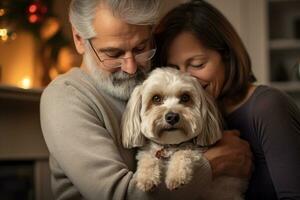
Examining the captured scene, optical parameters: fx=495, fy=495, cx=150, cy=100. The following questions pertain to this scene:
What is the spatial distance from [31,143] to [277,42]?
228 cm

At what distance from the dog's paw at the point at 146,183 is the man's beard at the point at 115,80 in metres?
0.37

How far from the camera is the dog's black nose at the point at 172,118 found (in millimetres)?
1540

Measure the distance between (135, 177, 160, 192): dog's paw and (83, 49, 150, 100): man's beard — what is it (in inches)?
14.6

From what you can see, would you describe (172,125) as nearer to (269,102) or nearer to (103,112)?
(103,112)

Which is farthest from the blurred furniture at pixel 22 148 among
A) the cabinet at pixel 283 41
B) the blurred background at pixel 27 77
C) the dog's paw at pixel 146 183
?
the cabinet at pixel 283 41

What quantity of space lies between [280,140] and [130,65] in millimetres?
560

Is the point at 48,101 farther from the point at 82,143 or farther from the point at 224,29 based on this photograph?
the point at 224,29

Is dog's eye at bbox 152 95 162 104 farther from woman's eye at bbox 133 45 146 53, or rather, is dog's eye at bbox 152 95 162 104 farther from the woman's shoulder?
the woman's shoulder

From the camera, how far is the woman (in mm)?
1653

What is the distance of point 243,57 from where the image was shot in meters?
1.87

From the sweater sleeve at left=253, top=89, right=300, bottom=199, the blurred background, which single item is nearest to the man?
the sweater sleeve at left=253, top=89, right=300, bottom=199

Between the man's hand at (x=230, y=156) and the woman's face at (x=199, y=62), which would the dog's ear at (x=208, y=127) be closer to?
the man's hand at (x=230, y=156)

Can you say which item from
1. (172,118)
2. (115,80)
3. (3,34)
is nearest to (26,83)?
(3,34)

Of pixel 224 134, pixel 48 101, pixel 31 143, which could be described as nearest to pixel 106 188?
pixel 48 101
